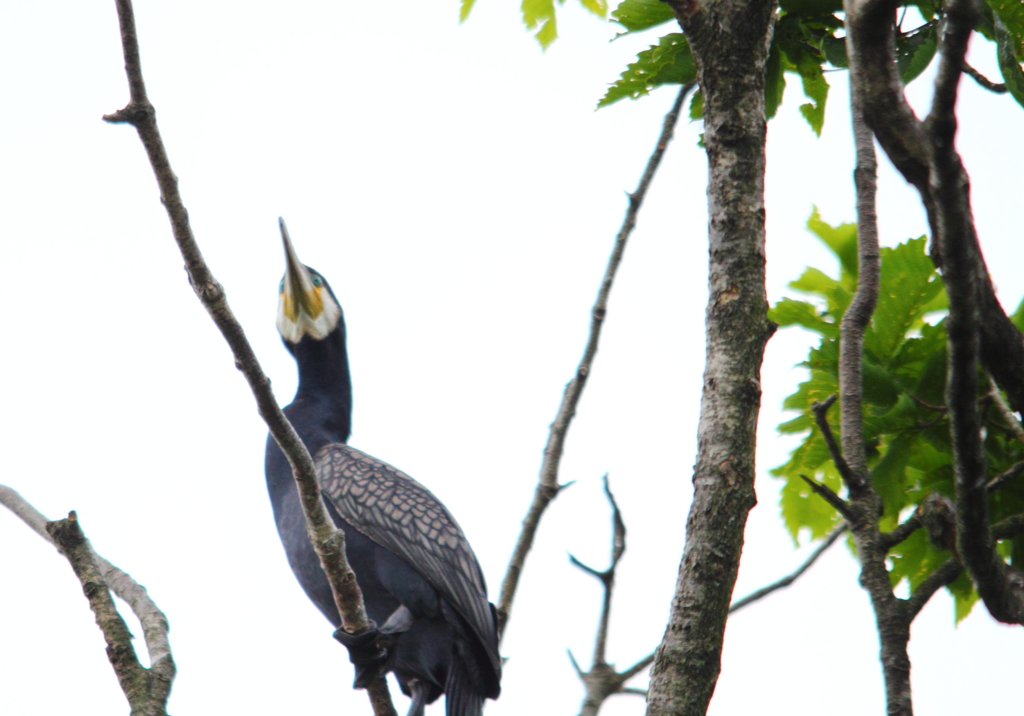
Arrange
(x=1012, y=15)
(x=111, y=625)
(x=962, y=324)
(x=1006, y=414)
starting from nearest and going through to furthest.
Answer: (x=962, y=324) → (x=1006, y=414) → (x=1012, y=15) → (x=111, y=625)

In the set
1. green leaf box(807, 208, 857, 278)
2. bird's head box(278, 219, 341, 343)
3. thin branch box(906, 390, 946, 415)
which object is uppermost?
bird's head box(278, 219, 341, 343)

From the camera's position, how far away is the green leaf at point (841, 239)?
133 inches

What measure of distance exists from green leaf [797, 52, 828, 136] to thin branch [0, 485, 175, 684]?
263 cm

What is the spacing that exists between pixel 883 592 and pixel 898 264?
3.58ft

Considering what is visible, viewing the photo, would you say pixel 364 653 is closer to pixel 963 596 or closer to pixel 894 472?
pixel 894 472

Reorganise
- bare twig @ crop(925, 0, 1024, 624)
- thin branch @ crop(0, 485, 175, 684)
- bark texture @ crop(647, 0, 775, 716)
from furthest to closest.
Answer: thin branch @ crop(0, 485, 175, 684) → bark texture @ crop(647, 0, 775, 716) → bare twig @ crop(925, 0, 1024, 624)

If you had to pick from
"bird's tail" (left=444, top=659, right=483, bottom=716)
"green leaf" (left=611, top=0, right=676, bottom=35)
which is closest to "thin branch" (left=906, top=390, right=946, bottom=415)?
"green leaf" (left=611, top=0, right=676, bottom=35)

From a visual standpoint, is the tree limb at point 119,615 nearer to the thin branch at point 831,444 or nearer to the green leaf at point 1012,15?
the thin branch at point 831,444

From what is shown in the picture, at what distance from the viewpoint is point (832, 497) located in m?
2.32

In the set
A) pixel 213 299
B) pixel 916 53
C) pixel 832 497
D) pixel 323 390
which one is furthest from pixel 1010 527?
pixel 323 390

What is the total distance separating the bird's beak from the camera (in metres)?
5.96

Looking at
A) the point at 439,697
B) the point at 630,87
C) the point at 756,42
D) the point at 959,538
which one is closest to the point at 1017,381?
the point at 959,538

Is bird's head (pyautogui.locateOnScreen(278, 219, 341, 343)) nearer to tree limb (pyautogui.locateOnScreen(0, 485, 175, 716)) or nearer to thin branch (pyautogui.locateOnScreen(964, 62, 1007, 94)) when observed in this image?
tree limb (pyautogui.locateOnScreen(0, 485, 175, 716))

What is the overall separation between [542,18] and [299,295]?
2.51 metres
